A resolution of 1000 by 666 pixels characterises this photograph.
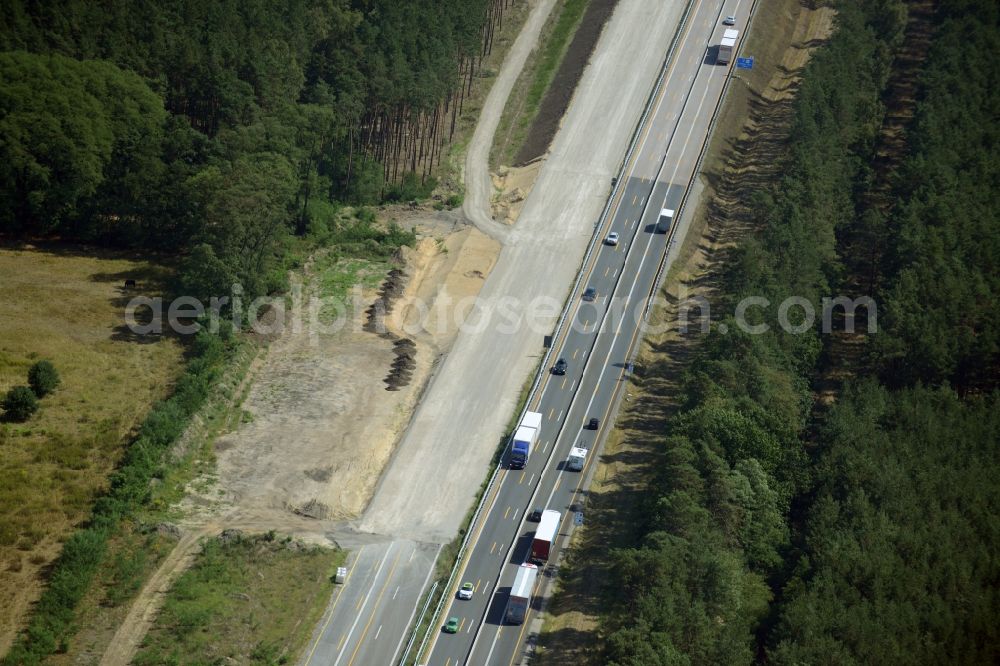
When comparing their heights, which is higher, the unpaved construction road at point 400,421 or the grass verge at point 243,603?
the unpaved construction road at point 400,421

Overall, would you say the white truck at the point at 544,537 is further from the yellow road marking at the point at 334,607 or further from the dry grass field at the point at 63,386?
the dry grass field at the point at 63,386

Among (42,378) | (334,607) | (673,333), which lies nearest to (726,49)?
(673,333)

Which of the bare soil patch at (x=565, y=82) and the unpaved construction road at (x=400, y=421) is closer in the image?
the unpaved construction road at (x=400, y=421)

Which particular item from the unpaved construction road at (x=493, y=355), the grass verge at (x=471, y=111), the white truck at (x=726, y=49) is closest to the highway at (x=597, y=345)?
the white truck at (x=726, y=49)

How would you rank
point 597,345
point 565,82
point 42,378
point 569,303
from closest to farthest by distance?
point 42,378, point 597,345, point 569,303, point 565,82

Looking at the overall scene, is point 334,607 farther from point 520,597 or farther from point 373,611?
point 520,597

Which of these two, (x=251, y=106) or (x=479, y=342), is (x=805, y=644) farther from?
(x=251, y=106)
